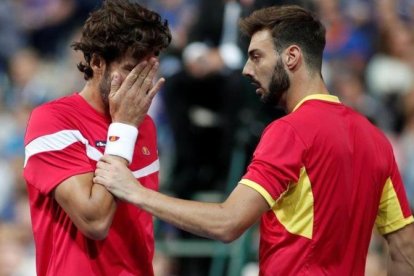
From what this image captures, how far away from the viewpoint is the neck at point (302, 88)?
491cm

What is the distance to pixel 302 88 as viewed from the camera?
4.91m

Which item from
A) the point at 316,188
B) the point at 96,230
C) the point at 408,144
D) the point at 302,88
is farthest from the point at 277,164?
the point at 408,144

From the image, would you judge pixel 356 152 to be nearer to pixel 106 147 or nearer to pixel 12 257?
pixel 106 147

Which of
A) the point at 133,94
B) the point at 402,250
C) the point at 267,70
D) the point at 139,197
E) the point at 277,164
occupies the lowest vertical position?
the point at 402,250

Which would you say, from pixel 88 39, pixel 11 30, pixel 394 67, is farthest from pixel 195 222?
pixel 11 30

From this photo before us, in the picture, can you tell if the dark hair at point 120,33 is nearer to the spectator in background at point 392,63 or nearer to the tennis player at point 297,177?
the tennis player at point 297,177

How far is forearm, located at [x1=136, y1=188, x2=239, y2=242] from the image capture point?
15.3 feet

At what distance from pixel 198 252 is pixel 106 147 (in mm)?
4342

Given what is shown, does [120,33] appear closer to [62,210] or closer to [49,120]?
[49,120]

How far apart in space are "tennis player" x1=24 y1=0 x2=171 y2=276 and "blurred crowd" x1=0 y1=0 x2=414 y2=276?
9.12 feet

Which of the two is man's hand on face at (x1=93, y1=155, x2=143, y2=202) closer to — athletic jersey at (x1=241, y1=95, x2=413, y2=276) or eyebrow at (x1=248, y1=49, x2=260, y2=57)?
Result: athletic jersey at (x1=241, y1=95, x2=413, y2=276)

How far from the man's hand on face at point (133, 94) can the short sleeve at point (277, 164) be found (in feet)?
1.94

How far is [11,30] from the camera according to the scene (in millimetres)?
12602

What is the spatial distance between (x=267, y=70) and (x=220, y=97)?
13.1 feet
